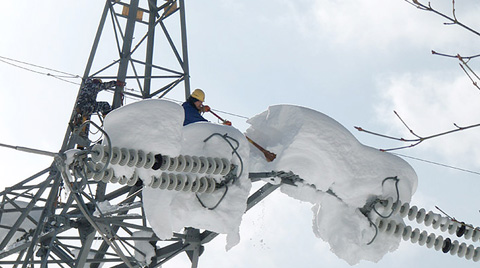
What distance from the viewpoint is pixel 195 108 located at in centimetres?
1016

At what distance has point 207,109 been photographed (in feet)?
34.0

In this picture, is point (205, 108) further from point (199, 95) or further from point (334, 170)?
point (334, 170)

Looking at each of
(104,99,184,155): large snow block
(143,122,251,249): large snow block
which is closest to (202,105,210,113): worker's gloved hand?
(143,122,251,249): large snow block

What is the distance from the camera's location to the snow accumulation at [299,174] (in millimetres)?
8547

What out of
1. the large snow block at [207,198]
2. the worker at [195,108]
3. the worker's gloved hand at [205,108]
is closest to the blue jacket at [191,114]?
the worker at [195,108]

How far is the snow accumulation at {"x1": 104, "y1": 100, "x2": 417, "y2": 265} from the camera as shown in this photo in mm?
8547

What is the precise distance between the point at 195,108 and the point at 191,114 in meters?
0.24

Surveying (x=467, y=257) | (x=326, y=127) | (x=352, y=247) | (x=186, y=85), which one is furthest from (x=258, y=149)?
(x=186, y=85)

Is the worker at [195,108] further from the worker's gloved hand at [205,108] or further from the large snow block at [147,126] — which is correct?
the large snow block at [147,126]

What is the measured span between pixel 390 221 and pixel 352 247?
0.60 metres

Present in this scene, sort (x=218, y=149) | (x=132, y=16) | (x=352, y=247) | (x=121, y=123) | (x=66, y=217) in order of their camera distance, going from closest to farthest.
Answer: (x=121, y=123) → (x=218, y=149) → (x=352, y=247) → (x=66, y=217) → (x=132, y=16)

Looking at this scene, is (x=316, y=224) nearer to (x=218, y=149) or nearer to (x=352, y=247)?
(x=352, y=247)

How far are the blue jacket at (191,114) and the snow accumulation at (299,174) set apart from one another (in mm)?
747

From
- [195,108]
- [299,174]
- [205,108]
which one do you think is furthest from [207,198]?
[205,108]
